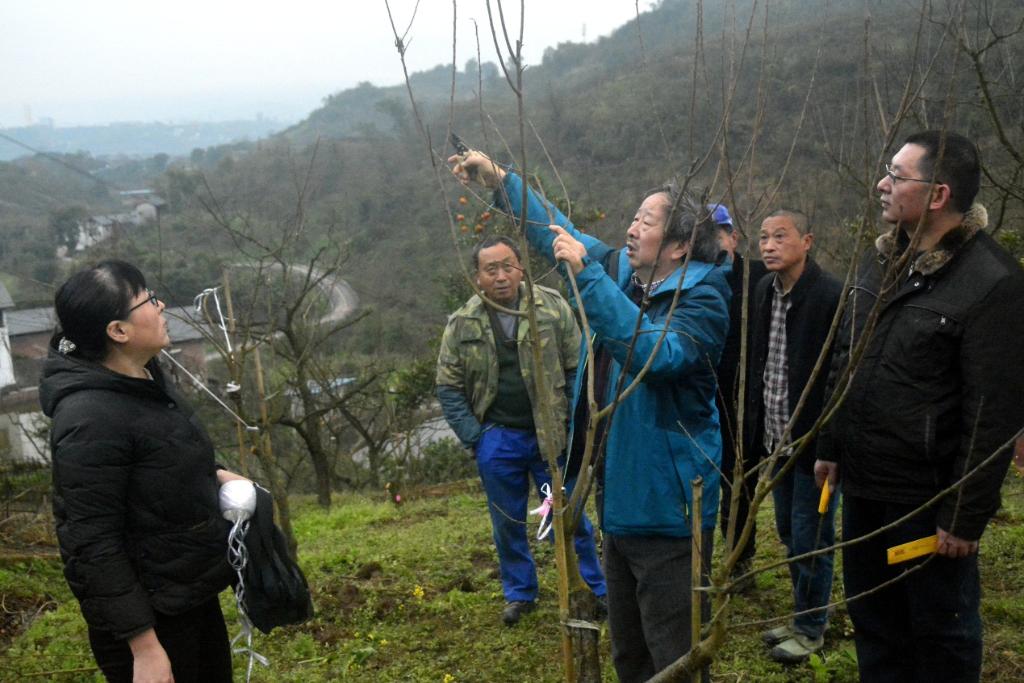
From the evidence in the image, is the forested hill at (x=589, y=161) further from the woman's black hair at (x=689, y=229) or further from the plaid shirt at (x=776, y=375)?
the plaid shirt at (x=776, y=375)

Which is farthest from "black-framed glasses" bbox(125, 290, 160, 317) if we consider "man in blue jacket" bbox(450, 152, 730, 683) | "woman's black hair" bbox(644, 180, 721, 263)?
"woman's black hair" bbox(644, 180, 721, 263)

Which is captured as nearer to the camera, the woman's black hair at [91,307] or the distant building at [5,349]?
the woman's black hair at [91,307]

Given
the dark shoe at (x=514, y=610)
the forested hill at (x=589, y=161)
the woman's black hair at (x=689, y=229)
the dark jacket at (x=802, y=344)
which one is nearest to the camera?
the woman's black hair at (x=689, y=229)

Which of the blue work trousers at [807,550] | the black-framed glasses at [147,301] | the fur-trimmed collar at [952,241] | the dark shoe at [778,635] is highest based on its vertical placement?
the black-framed glasses at [147,301]

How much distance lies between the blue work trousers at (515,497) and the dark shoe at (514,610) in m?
0.02

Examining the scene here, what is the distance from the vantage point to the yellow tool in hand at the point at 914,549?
2211mm

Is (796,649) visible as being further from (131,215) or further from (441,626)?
(131,215)

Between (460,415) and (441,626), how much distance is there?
1077mm

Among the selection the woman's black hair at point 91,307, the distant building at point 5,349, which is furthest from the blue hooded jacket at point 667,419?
the distant building at point 5,349

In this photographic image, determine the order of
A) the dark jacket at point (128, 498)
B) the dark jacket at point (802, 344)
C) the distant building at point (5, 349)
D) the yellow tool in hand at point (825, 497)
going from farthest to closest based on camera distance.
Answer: the distant building at point (5, 349) → the dark jacket at point (802, 344) → the yellow tool in hand at point (825, 497) → the dark jacket at point (128, 498)

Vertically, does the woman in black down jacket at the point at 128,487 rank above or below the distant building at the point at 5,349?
above

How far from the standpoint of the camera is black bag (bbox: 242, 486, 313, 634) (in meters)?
2.39

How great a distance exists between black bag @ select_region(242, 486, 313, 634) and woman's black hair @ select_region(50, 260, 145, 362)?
619 mm

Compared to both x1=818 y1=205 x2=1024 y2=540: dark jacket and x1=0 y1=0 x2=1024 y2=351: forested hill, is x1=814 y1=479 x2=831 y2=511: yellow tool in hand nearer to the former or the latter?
x1=818 y1=205 x2=1024 y2=540: dark jacket
